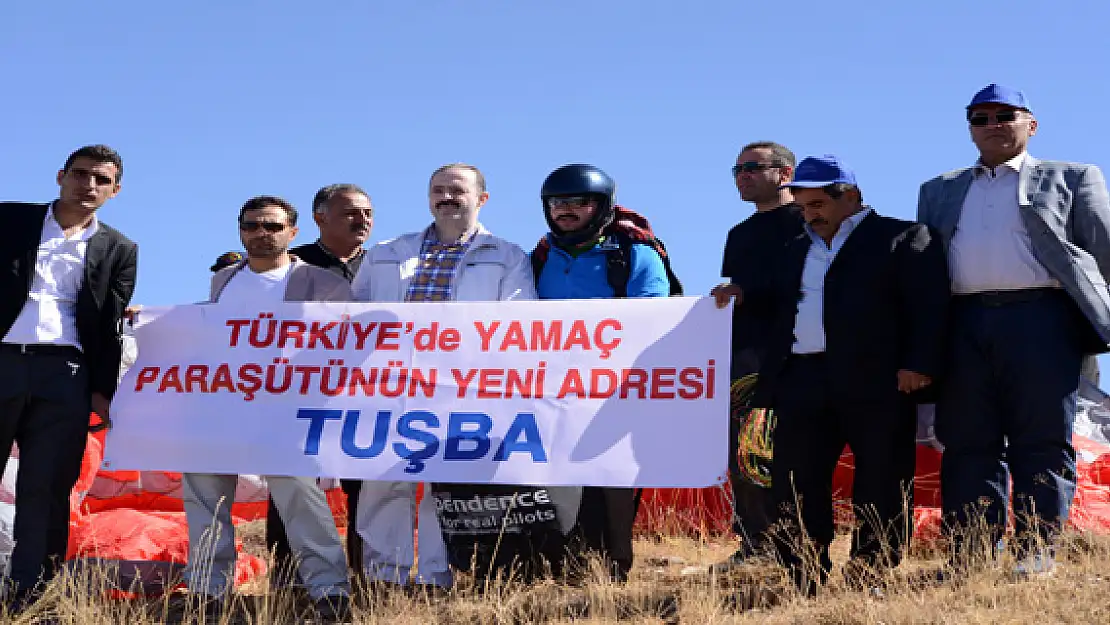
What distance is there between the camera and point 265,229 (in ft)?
21.3

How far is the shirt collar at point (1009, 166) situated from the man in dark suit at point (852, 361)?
487 mm

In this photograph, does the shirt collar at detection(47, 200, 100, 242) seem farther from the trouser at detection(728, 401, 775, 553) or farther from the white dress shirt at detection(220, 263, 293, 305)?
the trouser at detection(728, 401, 775, 553)

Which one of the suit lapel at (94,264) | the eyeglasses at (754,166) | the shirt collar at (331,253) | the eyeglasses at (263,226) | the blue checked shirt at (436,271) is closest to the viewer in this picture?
the suit lapel at (94,264)

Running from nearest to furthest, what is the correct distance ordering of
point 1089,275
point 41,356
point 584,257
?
point 1089,275
point 41,356
point 584,257

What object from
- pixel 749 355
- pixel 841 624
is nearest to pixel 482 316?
pixel 749 355

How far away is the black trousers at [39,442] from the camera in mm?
6145

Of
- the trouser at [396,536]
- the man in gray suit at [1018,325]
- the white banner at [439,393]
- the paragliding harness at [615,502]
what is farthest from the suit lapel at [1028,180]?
the trouser at [396,536]

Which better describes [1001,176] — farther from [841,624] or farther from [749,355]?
[841,624]

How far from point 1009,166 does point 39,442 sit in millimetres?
5279

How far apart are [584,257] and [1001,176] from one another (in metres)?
2.28

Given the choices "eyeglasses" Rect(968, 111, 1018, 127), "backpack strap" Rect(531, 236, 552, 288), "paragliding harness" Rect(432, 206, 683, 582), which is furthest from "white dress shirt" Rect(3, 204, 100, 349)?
"eyeglasses" Rect(968, 111, 1018, 127)

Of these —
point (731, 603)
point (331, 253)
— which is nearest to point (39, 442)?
point (331, 253)

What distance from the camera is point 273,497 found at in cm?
643

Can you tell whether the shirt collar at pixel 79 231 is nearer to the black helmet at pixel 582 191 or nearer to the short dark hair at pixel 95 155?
the short dark hair at pixel 95 155
